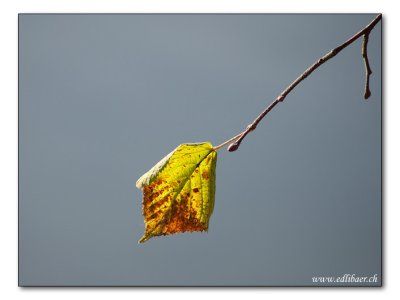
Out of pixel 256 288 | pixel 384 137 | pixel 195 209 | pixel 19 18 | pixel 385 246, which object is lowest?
pixel 256 288

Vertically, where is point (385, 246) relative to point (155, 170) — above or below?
below
